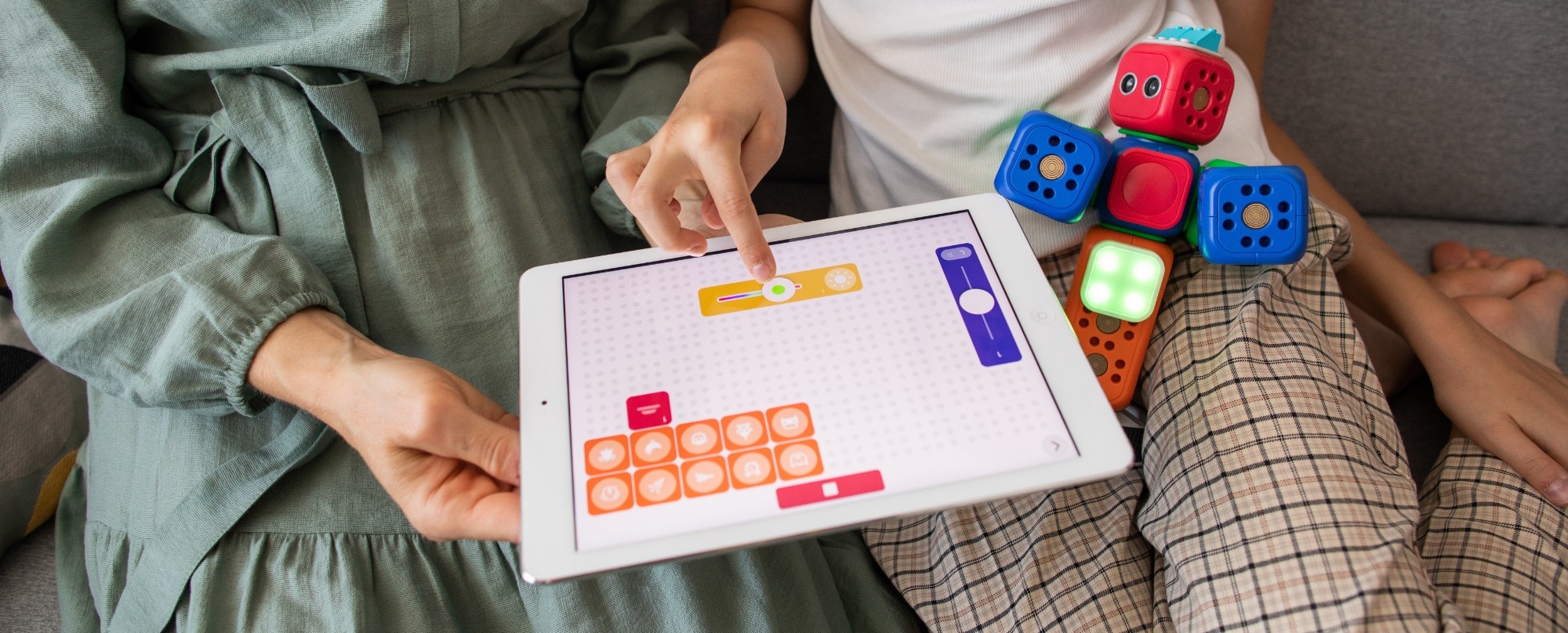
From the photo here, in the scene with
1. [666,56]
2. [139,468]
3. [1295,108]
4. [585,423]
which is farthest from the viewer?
[1295,108]

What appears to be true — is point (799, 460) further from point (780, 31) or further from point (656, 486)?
point (780, 31)

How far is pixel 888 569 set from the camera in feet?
2.28

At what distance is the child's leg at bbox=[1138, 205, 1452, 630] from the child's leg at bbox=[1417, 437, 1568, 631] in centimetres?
8

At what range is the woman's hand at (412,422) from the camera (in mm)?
481

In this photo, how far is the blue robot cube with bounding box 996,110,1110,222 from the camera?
0.59 metres

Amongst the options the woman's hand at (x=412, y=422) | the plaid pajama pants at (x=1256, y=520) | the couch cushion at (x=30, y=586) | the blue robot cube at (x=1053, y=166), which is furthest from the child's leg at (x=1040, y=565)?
the couch cushion at (x=30, y=586)

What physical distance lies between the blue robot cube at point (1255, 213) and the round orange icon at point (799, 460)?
1.08ft

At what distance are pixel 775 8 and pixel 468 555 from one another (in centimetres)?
56

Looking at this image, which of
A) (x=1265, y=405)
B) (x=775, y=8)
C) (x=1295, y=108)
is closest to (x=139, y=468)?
(x=775, y=8)

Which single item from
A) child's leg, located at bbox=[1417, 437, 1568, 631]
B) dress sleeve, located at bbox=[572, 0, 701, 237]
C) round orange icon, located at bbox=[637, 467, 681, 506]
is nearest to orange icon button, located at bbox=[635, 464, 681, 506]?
round orange icon, located at bbox=[637, 467, 681, 506]

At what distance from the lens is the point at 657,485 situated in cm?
47

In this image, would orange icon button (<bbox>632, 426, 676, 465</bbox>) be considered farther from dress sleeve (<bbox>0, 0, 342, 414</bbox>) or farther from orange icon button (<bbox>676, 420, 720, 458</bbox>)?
dress sleeve (<bbox>0, 0, 342, 414</bbox>)

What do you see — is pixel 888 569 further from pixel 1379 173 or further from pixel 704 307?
pixel 1379 173

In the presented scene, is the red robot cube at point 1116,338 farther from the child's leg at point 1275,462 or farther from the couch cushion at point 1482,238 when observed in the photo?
the couch cushion at point 1482,238
